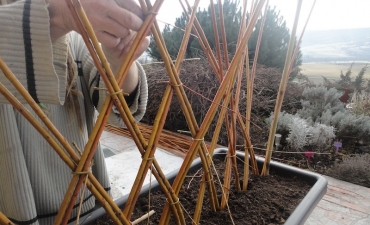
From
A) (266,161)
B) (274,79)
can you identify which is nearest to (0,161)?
(266,161)

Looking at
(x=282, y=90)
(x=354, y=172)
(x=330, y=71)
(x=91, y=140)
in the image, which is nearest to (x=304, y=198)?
(x=282, y=90)

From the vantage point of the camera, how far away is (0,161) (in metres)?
0.55

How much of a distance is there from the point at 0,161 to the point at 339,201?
47.0 inches

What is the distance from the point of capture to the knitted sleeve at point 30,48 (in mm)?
334

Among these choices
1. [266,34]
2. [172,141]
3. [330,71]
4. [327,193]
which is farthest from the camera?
[266,34]

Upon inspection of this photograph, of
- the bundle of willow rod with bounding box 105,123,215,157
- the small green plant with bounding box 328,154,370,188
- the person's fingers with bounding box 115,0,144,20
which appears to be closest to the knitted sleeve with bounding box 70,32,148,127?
the person's fingers with bounding box 115,0,144,20

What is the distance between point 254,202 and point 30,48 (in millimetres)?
503

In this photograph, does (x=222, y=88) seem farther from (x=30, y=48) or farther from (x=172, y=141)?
(x=172, y=141)

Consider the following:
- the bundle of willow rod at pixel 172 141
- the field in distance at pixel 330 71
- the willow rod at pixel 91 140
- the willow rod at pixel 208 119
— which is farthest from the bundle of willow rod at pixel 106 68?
the field in distance at pixel 330 71

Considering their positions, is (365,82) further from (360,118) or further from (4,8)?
(4,8)

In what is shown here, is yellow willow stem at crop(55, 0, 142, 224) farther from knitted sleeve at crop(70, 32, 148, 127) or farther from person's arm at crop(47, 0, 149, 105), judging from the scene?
knitted sleeve at crop(70, 32, 148, 127)

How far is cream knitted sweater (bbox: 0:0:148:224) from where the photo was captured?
345mm

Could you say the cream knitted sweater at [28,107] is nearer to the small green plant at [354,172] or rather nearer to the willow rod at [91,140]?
the willow rod at [91,140]

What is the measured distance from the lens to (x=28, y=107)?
55cm
